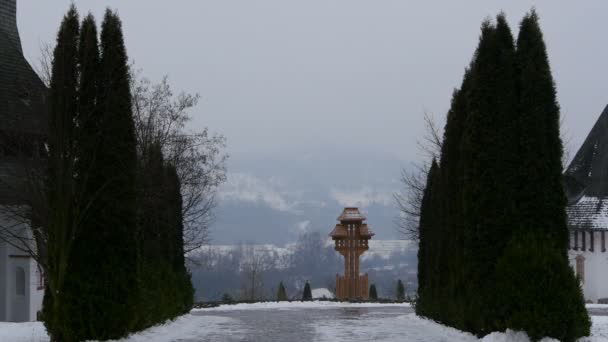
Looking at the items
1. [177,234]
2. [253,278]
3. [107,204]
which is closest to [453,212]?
[107,204]

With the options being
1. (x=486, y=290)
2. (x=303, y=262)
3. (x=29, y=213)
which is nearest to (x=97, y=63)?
(x=29, y=213)

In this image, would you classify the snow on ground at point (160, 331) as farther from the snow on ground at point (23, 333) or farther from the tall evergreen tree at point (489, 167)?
the tall evergreen tree at point (489, 167)

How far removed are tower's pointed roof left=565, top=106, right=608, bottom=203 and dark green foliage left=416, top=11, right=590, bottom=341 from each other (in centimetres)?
3002

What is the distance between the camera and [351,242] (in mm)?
36406

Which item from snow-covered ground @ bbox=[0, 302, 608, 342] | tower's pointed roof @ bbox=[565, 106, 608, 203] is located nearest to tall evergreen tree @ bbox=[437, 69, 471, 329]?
snow-covered ground @ bbox=[0, 302, 608, 342]

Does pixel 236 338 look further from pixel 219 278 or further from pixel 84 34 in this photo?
pixel 219 278

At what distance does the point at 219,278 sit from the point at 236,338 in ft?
287

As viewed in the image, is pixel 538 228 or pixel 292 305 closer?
pixel 538 228

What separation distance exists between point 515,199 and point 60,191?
877 centimetres

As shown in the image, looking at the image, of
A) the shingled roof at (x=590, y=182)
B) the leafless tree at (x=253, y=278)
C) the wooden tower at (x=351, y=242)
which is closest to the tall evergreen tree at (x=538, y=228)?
the wooden tower at (x=351, y=242)

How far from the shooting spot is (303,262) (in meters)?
134

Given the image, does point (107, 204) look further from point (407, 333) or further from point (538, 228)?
point (538, 228)

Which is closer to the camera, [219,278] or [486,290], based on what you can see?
[486,290]

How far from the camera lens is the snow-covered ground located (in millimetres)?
17594
